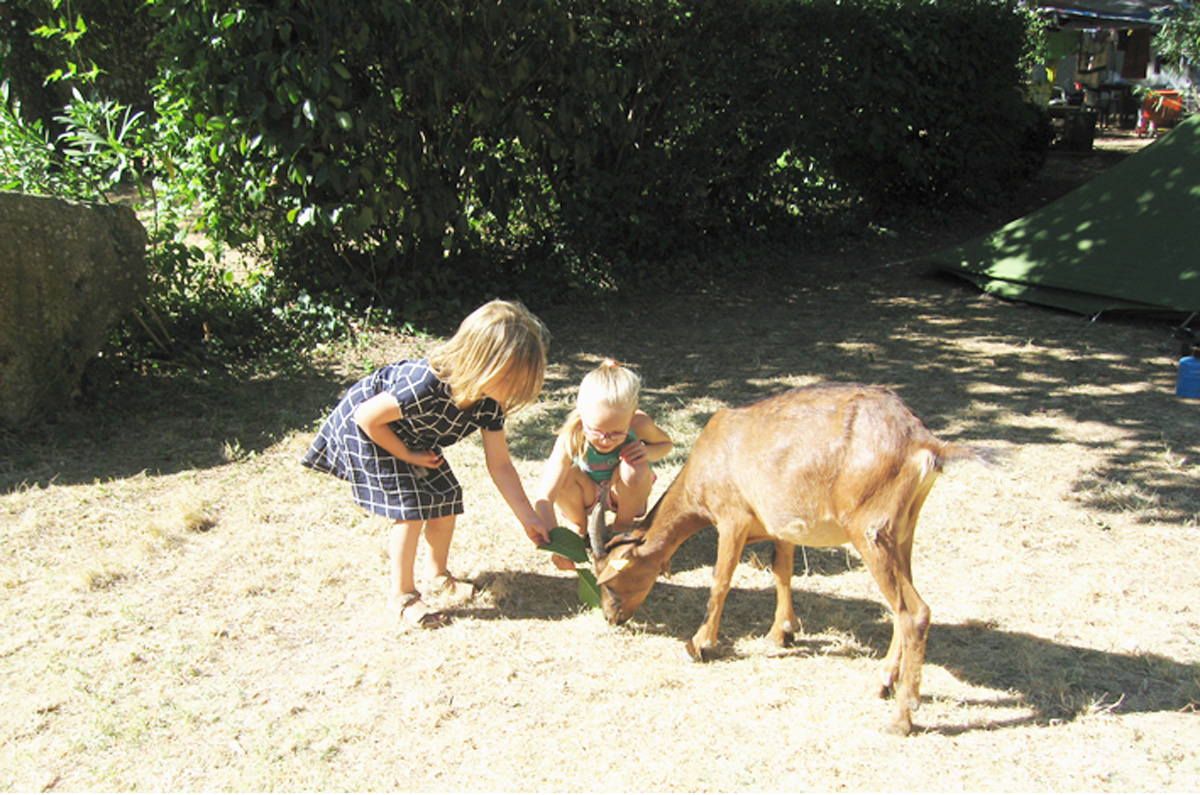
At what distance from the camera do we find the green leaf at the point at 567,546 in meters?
3.57

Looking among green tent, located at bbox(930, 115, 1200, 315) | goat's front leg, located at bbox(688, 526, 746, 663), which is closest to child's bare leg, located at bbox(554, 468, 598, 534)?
goat's front leg, located at bbox(688, 526, 746, 663)

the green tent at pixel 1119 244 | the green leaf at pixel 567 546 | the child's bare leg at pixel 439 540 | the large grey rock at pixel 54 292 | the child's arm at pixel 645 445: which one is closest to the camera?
the green leaf at pixel 567 546

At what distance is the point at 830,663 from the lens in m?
3.37

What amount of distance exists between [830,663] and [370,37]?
5.67m

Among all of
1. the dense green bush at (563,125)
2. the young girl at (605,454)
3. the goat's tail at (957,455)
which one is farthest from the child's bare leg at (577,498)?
the dense green bush at (563,125)

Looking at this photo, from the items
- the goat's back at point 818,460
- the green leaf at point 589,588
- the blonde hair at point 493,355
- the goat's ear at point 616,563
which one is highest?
the blonde hair at point 493,355

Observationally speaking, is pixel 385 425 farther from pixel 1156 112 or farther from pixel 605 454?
pixel 1156 112

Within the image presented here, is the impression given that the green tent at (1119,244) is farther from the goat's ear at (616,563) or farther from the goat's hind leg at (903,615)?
the goat's ear at (616,563)

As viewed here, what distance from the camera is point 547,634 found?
3576mm

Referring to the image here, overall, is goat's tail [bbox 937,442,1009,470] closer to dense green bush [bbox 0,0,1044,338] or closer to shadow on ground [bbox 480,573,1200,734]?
shadow on ground [bbox 480,573,1200,734]

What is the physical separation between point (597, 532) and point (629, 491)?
20.3 inches

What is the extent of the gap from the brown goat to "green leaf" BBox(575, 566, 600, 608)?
0.06 meters

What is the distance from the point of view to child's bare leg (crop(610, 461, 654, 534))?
3.97 meters

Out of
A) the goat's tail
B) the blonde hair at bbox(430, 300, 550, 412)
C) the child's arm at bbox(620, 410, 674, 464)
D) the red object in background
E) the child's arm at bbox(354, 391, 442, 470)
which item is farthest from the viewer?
the red object in background
